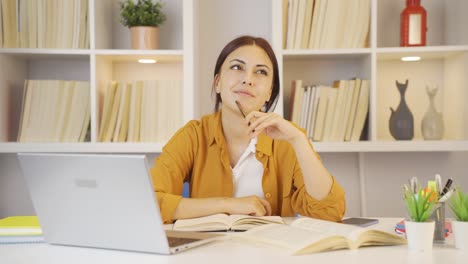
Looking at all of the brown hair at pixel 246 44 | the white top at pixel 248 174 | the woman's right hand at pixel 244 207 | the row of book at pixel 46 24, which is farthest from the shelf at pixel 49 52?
the woman's right hand at pixel 244 207

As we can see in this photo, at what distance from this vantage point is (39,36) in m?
2.87

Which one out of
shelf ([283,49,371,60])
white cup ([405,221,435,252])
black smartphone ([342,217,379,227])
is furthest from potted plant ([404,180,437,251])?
shelf ([283,49,371,60])

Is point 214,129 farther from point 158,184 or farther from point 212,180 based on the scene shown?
point 158,184

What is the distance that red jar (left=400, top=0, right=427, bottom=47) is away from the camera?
290 cm

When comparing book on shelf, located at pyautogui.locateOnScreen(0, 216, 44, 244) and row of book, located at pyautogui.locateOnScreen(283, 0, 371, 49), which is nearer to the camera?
book on shelf, located at pyautogui.locateOnScreen(0, 216, 44, 244)

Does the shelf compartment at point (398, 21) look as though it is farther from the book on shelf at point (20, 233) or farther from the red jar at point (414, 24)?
the book on shelf at point (20, 233)

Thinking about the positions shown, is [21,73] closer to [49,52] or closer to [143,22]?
[49,52]

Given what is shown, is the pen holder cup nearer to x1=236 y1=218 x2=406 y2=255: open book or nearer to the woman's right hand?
x1=236 y1=218 x2=406 y2=255: open book

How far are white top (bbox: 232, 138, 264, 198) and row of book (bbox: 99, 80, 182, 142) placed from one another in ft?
2.63

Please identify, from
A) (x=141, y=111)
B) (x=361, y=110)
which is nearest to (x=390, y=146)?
(x=361, y=110)

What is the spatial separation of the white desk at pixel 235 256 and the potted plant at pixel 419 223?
1.0 inches

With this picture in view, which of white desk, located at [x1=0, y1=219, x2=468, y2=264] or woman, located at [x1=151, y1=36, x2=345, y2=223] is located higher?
woman, located at [x1=151, y1=36, x2=345, y2=223]

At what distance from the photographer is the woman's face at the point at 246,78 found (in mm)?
2160

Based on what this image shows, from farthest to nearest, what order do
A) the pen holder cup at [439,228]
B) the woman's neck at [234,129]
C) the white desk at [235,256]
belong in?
the woman's neck at [234,129] < the pen holder cup at [439,228] < the white desk at [235,256]
